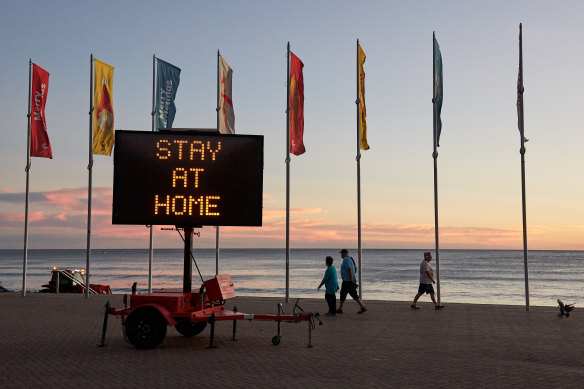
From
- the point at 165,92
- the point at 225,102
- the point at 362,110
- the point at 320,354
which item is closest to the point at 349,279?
the point at 362,110

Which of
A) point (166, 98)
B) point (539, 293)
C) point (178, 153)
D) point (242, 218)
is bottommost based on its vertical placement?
point (539, 293)

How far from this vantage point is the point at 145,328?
12.8 meters

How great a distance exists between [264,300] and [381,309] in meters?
4.90

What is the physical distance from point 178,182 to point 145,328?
325cm

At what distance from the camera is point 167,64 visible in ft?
83.7

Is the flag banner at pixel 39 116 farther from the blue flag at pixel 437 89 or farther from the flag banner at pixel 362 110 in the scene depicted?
the blue flag at pixel 437 89

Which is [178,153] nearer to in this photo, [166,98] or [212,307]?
[212,307]

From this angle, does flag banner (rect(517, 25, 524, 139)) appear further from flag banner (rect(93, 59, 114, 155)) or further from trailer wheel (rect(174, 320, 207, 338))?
flag banner (rect(93, 59, 114, 155))

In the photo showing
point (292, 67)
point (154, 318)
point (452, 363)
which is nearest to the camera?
point (452, 363)

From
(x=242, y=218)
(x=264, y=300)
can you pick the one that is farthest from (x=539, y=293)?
(x=242, y=218)

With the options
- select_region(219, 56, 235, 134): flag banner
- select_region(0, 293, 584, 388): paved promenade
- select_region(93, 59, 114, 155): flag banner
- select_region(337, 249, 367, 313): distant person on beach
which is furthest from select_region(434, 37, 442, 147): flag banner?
select_region(93, 59, 114, 155): flag banner

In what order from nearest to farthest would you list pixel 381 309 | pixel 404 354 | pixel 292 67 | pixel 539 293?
pixel 404 354
pixel 381 309
pixel 292 67
pixel 539 293

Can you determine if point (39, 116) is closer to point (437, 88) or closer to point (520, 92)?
point (437, 88)

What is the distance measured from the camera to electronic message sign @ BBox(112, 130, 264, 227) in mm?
14391
